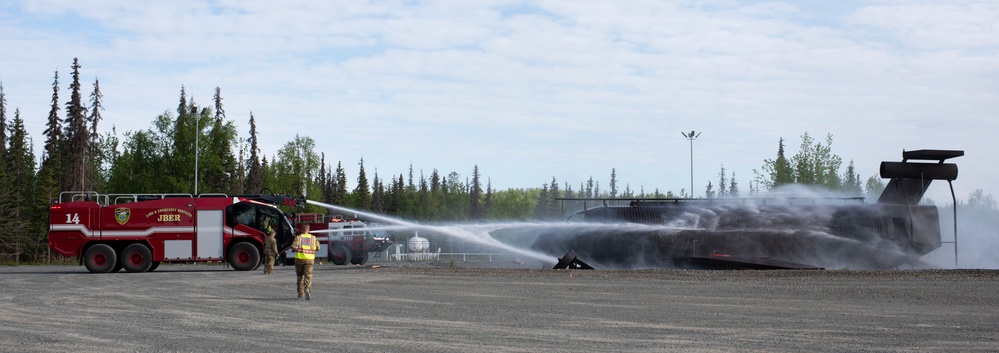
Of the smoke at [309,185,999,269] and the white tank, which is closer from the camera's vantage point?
the smoke at [309,185,999,269]

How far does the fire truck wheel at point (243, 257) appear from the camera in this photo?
32.5m

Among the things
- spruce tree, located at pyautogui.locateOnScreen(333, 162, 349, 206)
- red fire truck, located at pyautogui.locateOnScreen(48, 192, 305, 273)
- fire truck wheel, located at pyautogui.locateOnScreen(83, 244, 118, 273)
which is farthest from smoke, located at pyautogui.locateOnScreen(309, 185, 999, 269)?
spruce tree, located at pyautogui.locateOnScreen(333, 162, 349, 206)

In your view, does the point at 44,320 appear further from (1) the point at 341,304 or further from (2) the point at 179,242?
(2) the point at 179,242

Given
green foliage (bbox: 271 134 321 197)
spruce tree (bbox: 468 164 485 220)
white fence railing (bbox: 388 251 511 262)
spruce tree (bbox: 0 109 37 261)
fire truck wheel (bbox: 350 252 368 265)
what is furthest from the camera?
spruce tree (bbox: 468 164 485 220)

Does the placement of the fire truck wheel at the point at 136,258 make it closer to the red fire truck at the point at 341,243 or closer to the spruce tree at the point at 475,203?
the red fire truck at the point at 341,243

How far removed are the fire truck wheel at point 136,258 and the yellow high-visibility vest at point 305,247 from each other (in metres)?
14.4

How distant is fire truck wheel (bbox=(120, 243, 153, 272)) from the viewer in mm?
31844

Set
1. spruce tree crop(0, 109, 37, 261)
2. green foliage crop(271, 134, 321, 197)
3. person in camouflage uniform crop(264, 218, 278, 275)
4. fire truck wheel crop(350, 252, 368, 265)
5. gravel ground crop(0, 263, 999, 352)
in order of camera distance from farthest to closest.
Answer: green foliage crop(271, 134, 321, 197)
spruce tree crop(0, 109, 37, 261)
fire truck wheel crop(350, 252, 368, 265)
person in camouflage uniform crop(264, 218, 278, 275)
gravel ground crop(0, 263, 999, 352)

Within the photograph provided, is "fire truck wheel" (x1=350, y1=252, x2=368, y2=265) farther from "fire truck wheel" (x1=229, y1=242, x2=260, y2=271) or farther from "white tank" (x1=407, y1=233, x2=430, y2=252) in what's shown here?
"white tank" (x1=407, y1=233, x2=430, y2=252)

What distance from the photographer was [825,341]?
12523 mm

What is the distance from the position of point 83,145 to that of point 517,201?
11310 cm

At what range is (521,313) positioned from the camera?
16.6 metres

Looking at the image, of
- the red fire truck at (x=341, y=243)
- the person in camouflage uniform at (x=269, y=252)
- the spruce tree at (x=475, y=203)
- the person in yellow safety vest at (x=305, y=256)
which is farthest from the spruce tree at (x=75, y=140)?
the spruce tree at (x=475, y=203)

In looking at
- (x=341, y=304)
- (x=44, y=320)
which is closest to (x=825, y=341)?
(x=341, y=304)
